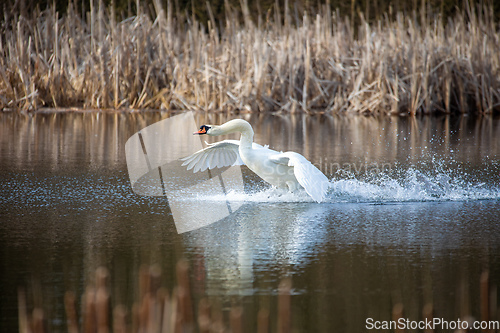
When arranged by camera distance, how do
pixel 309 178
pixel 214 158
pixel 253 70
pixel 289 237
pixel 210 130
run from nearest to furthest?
pixel 289 237 → pixel 309 178 → pixel 210 130 → pixel 214 158 → pixel 253 70

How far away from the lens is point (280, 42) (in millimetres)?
17281

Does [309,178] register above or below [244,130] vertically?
below

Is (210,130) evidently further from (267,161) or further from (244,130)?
(267,161)

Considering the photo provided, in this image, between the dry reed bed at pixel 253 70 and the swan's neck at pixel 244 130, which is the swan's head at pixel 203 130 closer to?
the swan's neck at pixel 244 130

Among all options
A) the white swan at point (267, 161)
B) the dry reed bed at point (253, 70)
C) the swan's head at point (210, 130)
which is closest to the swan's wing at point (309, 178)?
the white swan at point (267, 161)

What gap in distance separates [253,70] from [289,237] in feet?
36.5

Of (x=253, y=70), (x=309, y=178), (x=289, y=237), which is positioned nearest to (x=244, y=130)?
(x=309, y=178)

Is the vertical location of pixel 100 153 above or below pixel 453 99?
below

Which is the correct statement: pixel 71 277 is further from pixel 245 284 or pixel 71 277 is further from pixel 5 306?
pixel 245 284

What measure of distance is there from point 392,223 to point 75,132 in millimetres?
7653

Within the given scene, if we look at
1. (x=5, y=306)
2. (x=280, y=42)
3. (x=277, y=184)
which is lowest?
(x=5, y=306)

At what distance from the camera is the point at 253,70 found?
16.4 meters

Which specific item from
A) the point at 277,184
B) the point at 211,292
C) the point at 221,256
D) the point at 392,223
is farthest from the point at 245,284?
the point at 277,184

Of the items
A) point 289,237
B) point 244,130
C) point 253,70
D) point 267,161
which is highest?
point 253,70
